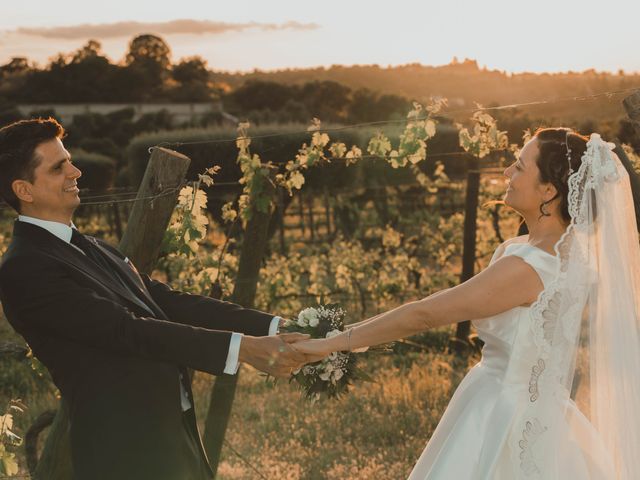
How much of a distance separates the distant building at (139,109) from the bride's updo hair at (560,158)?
35625 mm

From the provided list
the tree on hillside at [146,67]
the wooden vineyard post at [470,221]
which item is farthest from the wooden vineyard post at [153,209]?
the tree on hillside at [146,67]

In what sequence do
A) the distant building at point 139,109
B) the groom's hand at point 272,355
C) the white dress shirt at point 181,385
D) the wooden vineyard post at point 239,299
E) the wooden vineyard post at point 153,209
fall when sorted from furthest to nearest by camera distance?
1. the distant building at point 139,109
2. the wooden vineyard post at point 239,299
3. the wooden vineyard post at point 153,209
4. the groom's hand at point 272,355
5. the white dress shirt at point 181,385

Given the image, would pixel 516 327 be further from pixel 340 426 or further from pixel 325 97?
pixel 325 97

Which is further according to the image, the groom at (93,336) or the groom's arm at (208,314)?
the groom's arm at (208,314)

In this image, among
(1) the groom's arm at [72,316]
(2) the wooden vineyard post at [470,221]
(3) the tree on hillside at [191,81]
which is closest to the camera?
(1) the groom's arm at [72,316]

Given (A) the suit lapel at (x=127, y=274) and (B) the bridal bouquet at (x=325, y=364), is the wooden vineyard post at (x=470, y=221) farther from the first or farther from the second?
(A) the suit lapel at (x=127, y=274)

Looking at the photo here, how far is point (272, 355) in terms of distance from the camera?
337 centimetres

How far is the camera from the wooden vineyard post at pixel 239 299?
4.95 m

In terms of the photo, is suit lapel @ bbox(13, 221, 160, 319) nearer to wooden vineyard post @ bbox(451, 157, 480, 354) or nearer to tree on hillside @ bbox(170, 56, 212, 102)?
wooden vineyard post @ bbox(451, 157, 480, 354)

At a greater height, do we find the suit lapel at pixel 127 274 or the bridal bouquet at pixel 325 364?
the suit lapel at pixel 127 274

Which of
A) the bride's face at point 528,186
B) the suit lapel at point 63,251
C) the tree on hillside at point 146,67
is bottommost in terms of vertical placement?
the suit lapel at point 63,251

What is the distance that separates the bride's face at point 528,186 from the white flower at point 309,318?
38.0 inches

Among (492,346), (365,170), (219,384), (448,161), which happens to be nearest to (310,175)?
(365,170)

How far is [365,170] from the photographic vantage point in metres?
19.2
